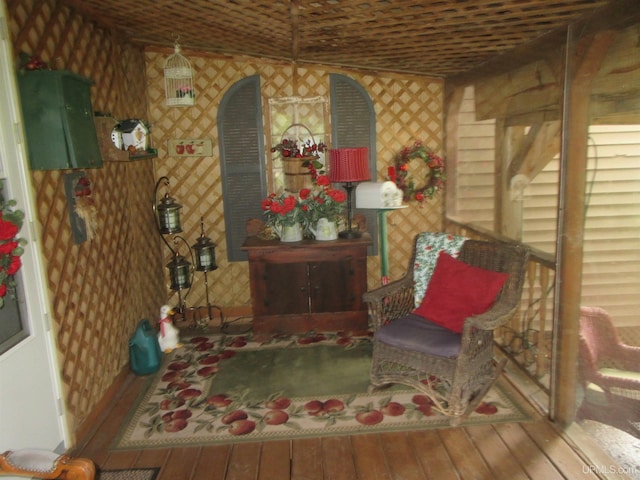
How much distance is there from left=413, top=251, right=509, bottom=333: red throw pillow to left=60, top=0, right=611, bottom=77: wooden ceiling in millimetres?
1312

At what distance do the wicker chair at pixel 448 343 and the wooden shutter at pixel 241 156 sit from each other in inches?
65.8

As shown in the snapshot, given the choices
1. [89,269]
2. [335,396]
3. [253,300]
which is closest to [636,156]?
[335,396]

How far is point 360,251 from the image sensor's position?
358cm

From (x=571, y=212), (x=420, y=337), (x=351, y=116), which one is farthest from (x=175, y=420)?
(x=351, y=116)

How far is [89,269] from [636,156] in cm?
308

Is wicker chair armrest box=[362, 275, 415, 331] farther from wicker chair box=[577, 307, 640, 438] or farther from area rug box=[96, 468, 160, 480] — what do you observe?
area rug box=[96, 468, 160, 480]

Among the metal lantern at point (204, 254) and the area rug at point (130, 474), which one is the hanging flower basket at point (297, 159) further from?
the area rug at point (130, 474)

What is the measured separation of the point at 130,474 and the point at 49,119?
5.46 feet

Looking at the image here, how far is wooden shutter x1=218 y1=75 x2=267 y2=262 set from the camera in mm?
3916

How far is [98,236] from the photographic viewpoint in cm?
286

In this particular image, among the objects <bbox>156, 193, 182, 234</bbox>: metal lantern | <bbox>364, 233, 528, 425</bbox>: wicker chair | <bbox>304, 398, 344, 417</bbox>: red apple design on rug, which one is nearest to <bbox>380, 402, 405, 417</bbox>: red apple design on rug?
<bbox>364, 233, 528, 425</bbox>: wicker chair

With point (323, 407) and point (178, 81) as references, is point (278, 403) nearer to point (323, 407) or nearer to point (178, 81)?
point (323, 407)

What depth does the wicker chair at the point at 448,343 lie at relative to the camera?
2.44 meters

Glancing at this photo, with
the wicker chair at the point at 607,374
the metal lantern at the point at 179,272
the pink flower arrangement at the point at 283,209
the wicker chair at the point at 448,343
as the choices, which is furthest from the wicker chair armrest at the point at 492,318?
the metal lantern at the point at 179,272
